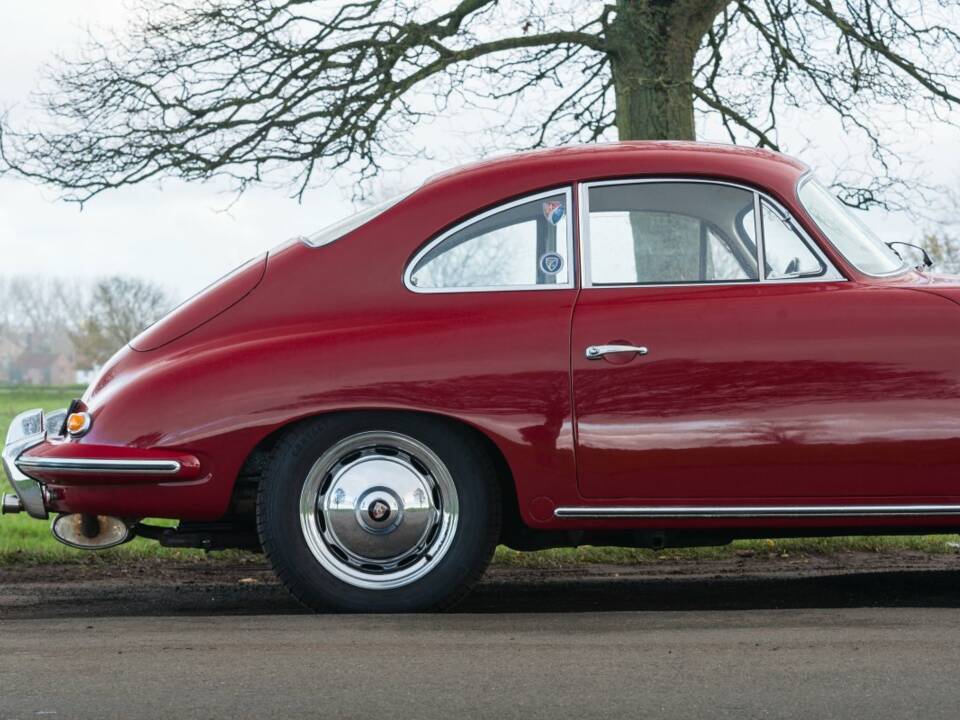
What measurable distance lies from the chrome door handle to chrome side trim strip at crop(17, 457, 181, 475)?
5.23 ft

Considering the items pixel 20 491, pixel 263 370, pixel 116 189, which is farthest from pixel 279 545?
pixel 116 189

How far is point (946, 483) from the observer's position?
17.6 ft

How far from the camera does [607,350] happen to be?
5.29m

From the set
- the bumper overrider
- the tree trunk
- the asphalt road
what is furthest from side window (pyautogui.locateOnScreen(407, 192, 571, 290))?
the tree trunk

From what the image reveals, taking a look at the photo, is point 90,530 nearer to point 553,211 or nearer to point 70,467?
point 70,467

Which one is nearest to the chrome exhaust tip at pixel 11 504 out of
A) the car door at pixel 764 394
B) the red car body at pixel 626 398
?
the red car body at pixel 626 398

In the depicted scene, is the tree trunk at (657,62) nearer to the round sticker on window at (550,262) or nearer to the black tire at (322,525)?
the round sticker on window at (550,262)

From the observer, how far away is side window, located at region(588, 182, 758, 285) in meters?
5.47

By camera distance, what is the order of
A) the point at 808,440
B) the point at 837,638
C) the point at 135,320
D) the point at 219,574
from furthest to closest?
the point at 135,320
the point at 219,574
the point at 808,440
the point at 837,638

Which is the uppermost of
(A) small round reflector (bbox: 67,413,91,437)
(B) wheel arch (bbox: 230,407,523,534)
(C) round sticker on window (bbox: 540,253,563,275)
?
(C) round sticker on window (bbox: 540,253,563,275)

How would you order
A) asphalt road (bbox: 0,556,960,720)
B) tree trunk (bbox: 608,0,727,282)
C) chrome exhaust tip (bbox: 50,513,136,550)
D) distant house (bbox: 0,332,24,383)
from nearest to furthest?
asphalt road (bbox: 0,556,960,720)
chrome exhaust tip (bbox: 50,513,136,550)
tree trunk (bbox: 608,0,727,282)
distant house (bbox: 0,332,24,383)

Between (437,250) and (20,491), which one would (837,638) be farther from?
(20,491)

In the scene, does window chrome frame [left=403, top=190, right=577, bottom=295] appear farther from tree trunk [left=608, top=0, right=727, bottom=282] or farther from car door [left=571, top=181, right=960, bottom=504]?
tree trunk [left=608, top=0, right=727, bottom=282]

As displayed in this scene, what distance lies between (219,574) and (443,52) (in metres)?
6.76
